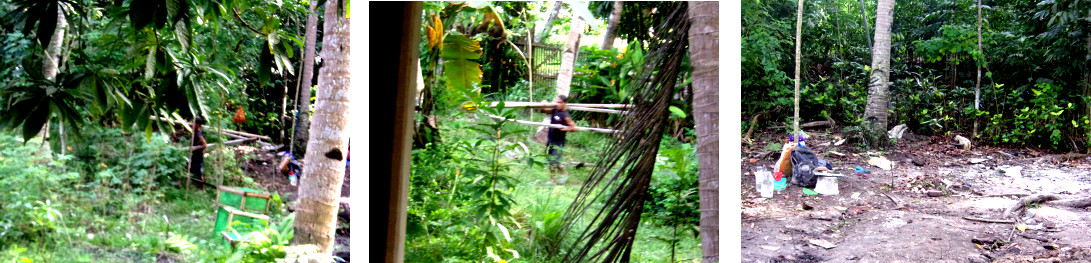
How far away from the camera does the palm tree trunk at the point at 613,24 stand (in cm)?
107

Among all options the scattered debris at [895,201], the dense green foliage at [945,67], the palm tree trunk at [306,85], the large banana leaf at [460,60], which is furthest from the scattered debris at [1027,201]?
the palm tree trunk at [306,85]

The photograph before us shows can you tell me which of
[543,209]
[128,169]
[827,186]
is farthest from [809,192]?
[128,169]

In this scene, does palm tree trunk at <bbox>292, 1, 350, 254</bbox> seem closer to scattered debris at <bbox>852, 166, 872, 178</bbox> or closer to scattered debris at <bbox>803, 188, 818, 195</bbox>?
scattered debris at <bbox>803, 188, 818, 195</bbox>

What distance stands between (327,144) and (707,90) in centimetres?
95

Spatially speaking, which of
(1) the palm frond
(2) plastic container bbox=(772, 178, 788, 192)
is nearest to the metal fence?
(1) the palm frond

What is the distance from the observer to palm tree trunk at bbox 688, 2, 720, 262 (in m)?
0.85

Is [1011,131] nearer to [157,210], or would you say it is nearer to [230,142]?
[230,142]

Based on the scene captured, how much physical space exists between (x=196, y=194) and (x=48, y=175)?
533 mm

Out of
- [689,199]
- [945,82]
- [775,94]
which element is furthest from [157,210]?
[945,82]

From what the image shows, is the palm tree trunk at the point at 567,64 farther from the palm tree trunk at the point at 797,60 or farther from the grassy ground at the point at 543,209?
the palm tree trunk at the point at 797,60

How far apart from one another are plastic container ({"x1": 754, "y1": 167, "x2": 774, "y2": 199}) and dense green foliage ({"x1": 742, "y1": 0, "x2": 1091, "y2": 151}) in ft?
0.61

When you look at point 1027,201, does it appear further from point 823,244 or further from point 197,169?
point 197,169

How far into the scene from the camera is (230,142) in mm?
1944

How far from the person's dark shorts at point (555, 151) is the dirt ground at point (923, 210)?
126 cm
